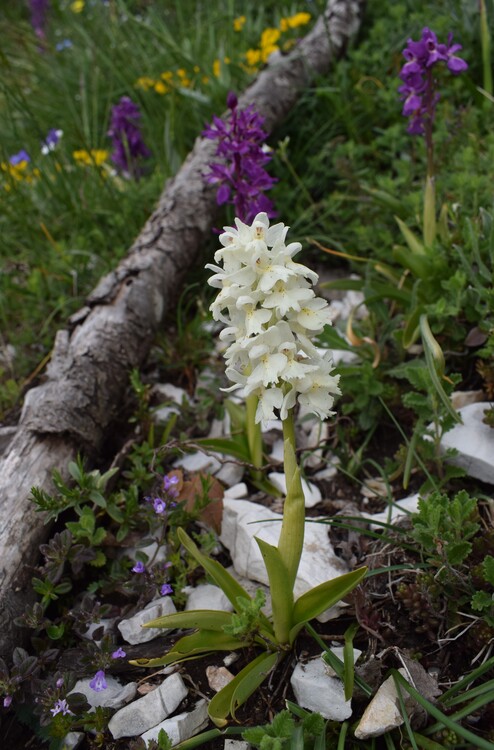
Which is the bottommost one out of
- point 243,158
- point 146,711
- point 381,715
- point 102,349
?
point 381,715

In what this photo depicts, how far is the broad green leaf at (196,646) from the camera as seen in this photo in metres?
1.59

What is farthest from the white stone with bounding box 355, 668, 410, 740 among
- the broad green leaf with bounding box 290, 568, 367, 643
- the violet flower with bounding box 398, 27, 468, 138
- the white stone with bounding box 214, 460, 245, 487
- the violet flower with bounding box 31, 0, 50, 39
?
the violet flower with bounding box 31, 0, 50, 39

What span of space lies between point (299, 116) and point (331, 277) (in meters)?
1.19

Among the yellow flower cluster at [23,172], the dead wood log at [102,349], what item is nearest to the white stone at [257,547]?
the dead wood log at [102,349]

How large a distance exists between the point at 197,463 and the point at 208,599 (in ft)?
1.93

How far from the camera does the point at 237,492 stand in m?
Result: 2.22

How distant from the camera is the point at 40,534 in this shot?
Result: 196 centimetres

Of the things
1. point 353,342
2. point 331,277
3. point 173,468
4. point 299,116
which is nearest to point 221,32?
point 299,116

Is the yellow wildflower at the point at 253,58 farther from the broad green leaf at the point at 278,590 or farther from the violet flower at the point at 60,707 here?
the violet flower at the point at 60,707

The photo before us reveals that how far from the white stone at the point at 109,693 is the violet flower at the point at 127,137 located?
2.65 meters

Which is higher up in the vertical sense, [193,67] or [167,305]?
[193,67]

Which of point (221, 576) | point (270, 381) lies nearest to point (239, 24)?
point (270, 381)

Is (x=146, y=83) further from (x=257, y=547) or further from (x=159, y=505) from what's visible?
(x=257, y=547)

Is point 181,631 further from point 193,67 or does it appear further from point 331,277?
point 193,67
